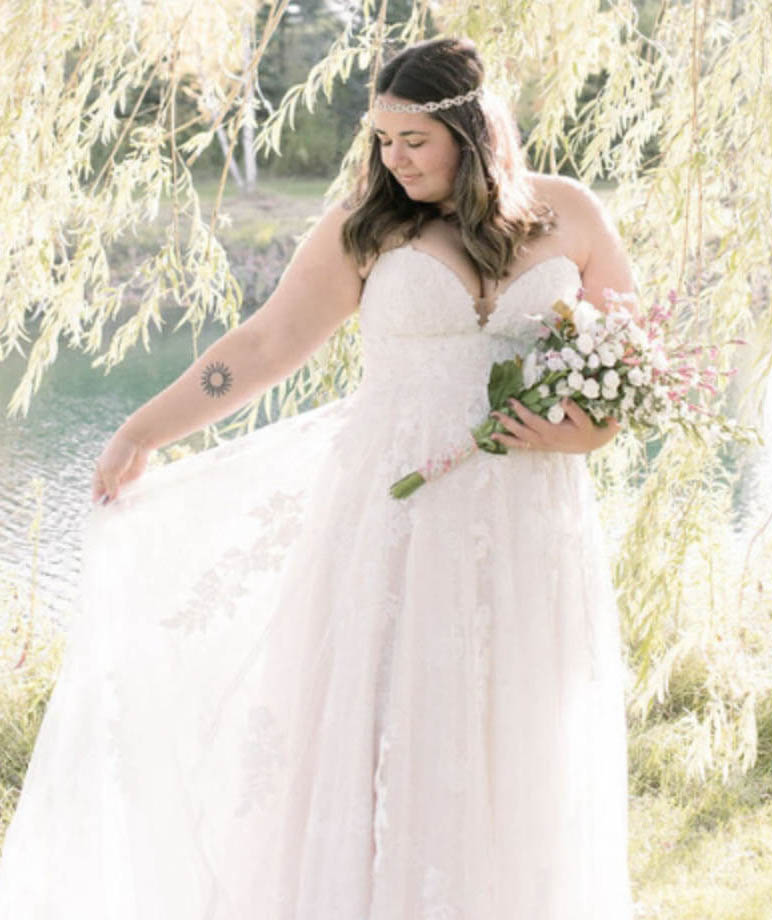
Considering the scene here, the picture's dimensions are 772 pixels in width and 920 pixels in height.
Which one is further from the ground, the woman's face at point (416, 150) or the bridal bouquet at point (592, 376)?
the woman's face at point (416, 150)

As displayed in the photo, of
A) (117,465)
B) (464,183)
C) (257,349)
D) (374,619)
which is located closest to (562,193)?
(464,183)

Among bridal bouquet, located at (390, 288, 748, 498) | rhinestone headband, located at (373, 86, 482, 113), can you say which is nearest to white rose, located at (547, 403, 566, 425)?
bridal bouquet, located at (390, 288, 748, 498)

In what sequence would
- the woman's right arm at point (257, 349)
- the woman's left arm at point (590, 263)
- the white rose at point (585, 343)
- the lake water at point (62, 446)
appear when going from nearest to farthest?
the white rose at point (585, 343) → the woman's left arm at point (590, 263) → the woman's right arm at point (257, 349) → the lake water at point (62, 446)

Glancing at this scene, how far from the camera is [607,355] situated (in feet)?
6.70

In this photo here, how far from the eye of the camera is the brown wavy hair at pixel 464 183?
217 cm

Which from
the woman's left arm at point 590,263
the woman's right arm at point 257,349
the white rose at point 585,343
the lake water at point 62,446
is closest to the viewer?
the white rose at point 585,343

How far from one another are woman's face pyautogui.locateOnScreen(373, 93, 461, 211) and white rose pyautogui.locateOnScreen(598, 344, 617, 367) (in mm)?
408

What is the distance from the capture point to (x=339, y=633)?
7.29 ft

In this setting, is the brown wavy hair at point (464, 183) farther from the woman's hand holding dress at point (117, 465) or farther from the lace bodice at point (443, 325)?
the woman's hand holding dress at point (117, 465)

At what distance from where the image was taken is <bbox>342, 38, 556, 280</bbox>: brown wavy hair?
217 centimetres

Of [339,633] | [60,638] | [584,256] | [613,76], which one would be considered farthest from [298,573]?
[60,638]

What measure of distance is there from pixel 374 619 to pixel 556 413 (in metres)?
0.46

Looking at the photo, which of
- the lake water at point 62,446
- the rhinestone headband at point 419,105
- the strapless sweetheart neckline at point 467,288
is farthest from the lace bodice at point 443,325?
the lake water at point 62,446

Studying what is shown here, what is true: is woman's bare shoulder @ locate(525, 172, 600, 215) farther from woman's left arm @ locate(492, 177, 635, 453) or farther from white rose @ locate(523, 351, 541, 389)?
white rose @ locate(523, 351, 541, 389)
